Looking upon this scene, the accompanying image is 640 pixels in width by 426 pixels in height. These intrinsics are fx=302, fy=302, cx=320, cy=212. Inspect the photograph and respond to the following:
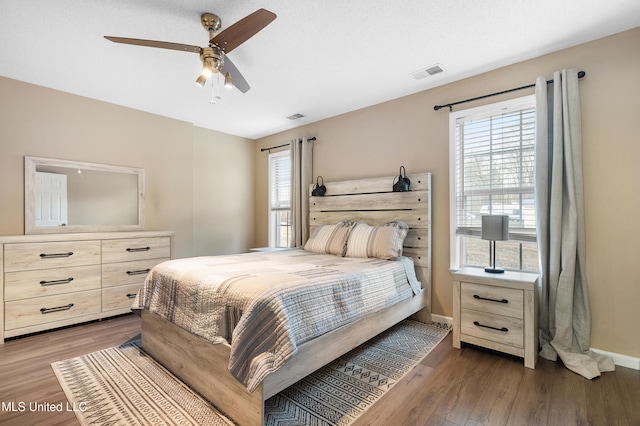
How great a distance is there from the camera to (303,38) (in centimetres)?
233

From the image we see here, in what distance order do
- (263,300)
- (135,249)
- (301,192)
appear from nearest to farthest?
(263,300) < (135,249) < (301,192)

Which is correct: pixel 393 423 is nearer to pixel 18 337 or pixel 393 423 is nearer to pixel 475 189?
pixel 475 189

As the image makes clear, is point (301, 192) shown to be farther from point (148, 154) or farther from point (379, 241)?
point (148, 154)

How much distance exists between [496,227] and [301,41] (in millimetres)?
2147

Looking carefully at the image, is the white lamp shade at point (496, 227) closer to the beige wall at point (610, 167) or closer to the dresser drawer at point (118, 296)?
the beige wall at point (610, 167)

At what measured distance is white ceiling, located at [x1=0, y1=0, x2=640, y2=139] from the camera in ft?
6.53

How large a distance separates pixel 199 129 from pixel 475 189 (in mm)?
3872

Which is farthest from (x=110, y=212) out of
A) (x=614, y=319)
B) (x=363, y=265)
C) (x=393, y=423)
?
(x=614, y=319)

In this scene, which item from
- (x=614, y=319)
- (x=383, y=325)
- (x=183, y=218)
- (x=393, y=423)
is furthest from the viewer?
(x=183, y=218)

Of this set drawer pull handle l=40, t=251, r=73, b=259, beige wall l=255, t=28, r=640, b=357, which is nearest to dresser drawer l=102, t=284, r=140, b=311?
drawer pull handle l=40, t=251, r=73, b=259

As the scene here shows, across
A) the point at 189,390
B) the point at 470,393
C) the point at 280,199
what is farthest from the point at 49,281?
the point at 470,393

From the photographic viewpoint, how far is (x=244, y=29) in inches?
71.3

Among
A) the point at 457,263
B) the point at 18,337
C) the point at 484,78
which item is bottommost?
the point at 18,337

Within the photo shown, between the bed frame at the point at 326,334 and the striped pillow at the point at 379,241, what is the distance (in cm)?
25
